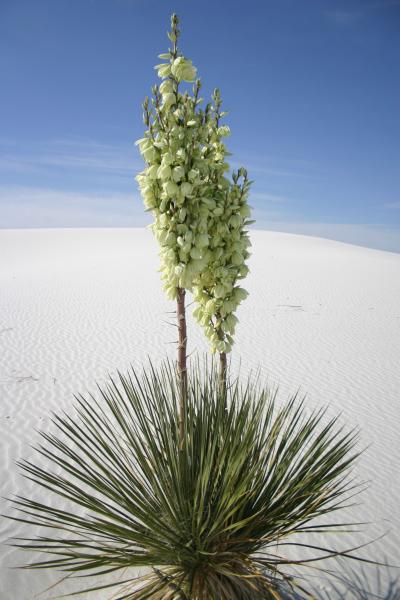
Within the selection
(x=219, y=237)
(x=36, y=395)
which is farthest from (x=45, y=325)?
(x=219, y=237)

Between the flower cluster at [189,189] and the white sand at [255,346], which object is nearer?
the flower cluster at [189,189]

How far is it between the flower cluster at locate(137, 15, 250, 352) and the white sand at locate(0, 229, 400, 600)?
6.73 feet

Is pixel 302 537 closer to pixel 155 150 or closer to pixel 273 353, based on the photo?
pixel 155 150

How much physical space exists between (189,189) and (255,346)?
6897 millimetres

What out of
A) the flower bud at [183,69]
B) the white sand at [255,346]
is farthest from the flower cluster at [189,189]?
the white sand at [255,346]

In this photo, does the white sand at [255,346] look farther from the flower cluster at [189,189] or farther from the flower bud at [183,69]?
the flower bud at [183,69]

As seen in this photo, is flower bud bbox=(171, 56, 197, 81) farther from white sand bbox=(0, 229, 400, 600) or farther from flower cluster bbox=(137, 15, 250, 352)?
white sand bbox=(0, 229, 400, 600)

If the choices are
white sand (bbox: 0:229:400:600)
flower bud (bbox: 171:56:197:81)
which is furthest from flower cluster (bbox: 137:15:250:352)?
white sand (bbox: 0:229:400:600)

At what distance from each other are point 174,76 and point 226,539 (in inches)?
83.8

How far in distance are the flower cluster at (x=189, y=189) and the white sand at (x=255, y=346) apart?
2.05 m

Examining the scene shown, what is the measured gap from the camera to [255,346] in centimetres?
844

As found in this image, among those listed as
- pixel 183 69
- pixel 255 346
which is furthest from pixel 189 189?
pixel 255 346

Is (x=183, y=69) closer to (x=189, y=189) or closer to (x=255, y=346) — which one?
(x=189, y=189)

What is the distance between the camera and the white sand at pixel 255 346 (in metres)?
3.50
